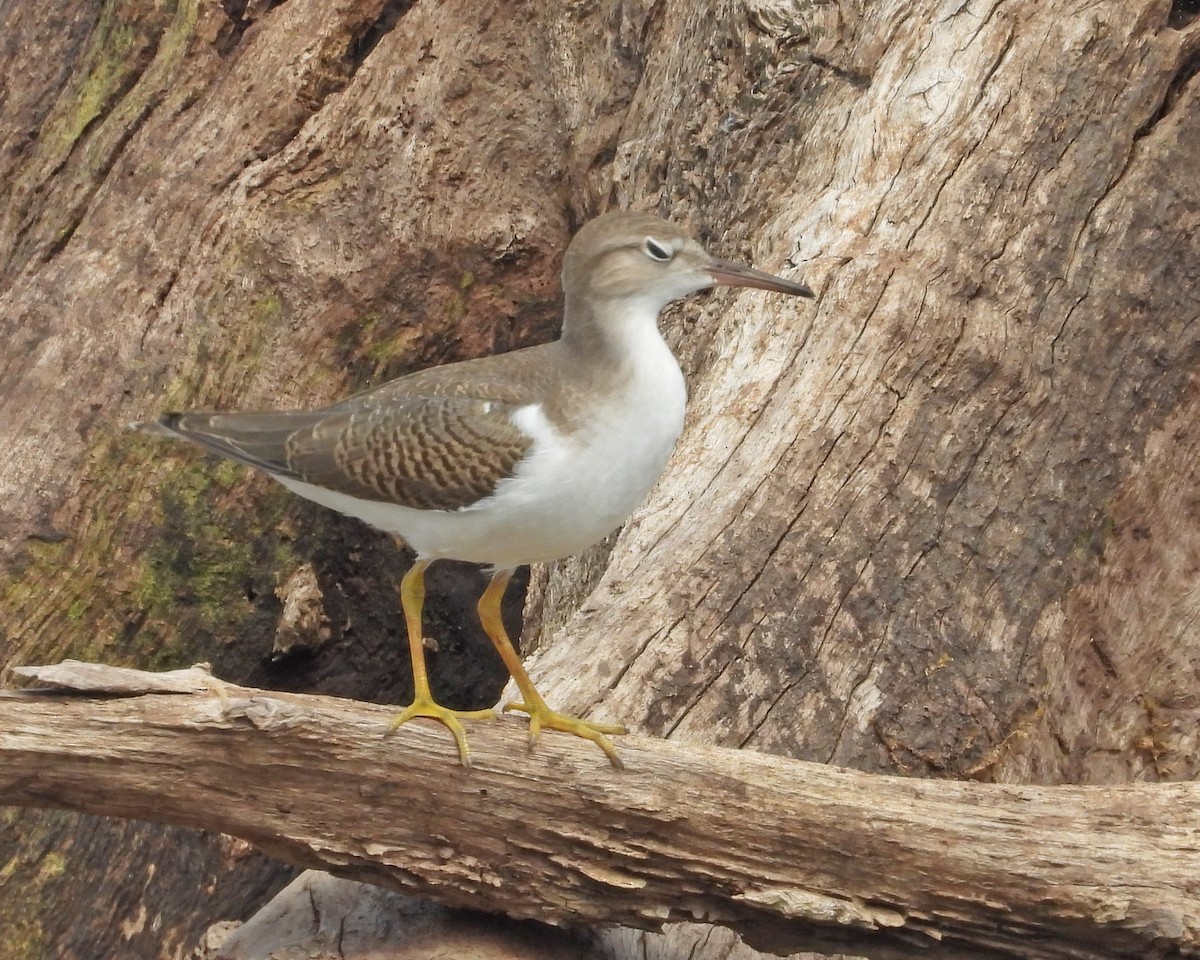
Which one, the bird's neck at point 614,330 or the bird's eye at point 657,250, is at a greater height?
the bird's eye at point 657,250

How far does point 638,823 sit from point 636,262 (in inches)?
77.1

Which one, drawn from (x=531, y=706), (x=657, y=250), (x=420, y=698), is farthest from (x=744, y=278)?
(x=420, y=698)

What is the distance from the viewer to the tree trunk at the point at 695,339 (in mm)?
5680

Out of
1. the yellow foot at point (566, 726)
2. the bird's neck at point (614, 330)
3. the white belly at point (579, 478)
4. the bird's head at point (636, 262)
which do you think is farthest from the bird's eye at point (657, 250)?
the yellow foot at point (566, 726)

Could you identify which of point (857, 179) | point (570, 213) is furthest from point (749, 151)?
point (570, 213)

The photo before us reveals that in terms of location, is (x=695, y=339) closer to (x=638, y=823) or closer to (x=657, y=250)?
(x=657, y=250)

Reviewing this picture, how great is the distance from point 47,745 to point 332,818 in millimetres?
862

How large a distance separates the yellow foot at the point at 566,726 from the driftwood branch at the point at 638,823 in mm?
50

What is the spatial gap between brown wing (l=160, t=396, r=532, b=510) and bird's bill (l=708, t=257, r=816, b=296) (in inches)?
36.7

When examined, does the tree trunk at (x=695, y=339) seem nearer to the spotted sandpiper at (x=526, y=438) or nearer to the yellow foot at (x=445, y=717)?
the yellow foot at (x=445, y=717)

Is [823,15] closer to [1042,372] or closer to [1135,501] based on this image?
[1042,372]

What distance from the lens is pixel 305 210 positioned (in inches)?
292

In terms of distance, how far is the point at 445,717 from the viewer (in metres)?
4.51

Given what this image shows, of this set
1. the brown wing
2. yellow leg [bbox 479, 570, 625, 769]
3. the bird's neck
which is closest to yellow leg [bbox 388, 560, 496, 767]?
yellow leg [bbox 479, 570, 625, 769]
